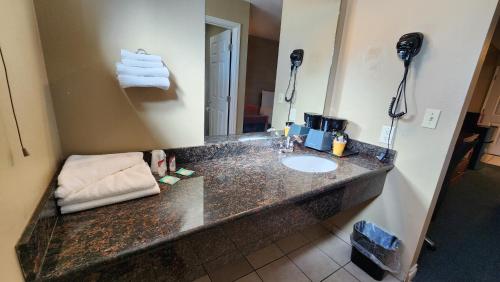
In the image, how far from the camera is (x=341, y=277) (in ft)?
4.90

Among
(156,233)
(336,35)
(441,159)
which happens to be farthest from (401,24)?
(156,233)

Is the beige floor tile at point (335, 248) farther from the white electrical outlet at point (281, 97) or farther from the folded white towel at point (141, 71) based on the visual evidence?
the folded white towel at point (141, 71)

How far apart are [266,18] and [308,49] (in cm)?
51

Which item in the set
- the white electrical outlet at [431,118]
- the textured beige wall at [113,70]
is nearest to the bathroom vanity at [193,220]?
the textured beige wall at [113,70]

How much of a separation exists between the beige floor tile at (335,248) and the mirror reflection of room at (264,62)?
3.51ft

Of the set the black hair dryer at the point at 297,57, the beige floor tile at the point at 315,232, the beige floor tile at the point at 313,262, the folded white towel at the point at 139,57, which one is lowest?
the beige floor tile at the point at 313,262

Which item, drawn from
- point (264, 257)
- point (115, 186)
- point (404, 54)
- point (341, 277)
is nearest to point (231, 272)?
point (264, 257)

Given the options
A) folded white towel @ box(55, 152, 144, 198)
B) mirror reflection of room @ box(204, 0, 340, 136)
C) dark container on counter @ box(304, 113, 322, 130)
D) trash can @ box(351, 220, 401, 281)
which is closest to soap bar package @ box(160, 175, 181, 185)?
folded white towel @ box(55, 152, 144, 198)

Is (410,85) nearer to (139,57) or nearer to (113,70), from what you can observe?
(139,57)

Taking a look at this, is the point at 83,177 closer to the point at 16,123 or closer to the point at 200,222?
the point at 16,123

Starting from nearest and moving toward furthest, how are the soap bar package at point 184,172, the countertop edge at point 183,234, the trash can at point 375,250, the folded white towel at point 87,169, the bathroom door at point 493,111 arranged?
1. the countertop edge at point 183,234
2. the folded white towel at point 87,169
3. the soap bar package at point 184,172
4. the trash can at point 375,250
5. the bathroom door at point 493,111

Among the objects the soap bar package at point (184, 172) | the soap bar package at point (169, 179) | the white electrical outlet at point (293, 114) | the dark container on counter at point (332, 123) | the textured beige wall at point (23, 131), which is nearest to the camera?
the textured beige wall at point (23, 131)

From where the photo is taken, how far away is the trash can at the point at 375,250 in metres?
1.44

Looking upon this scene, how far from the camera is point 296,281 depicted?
1.45 meters
